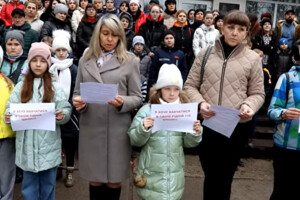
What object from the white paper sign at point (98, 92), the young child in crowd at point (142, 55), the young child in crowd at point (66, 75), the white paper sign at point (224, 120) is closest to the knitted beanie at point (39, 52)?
the white paper sign at point (98, 92)

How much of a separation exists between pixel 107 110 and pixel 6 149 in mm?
1131

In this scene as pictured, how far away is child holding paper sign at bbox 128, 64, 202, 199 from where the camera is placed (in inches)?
111

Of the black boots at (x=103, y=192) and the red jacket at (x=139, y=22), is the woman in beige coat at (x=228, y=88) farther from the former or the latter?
the red jacket at (x=139, y=22)

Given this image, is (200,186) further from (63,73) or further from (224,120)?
(63,73)

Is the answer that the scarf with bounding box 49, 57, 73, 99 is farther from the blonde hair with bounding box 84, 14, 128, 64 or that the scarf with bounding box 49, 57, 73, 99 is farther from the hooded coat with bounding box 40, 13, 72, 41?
the hooded coat with bounding box 40, 13, 72, 41

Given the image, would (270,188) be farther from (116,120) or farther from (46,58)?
(46,58)

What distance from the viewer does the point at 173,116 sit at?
266 centimetres

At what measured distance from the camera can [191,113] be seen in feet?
8.79

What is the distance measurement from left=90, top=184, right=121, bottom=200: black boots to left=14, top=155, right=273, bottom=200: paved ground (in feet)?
3.56

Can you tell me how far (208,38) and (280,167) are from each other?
4.11 metres

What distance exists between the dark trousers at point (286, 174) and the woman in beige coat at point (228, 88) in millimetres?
393

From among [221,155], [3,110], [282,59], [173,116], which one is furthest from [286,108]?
[282,59]

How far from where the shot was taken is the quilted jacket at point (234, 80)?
9.21ft

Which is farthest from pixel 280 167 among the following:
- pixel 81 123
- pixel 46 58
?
pixel 46 58
